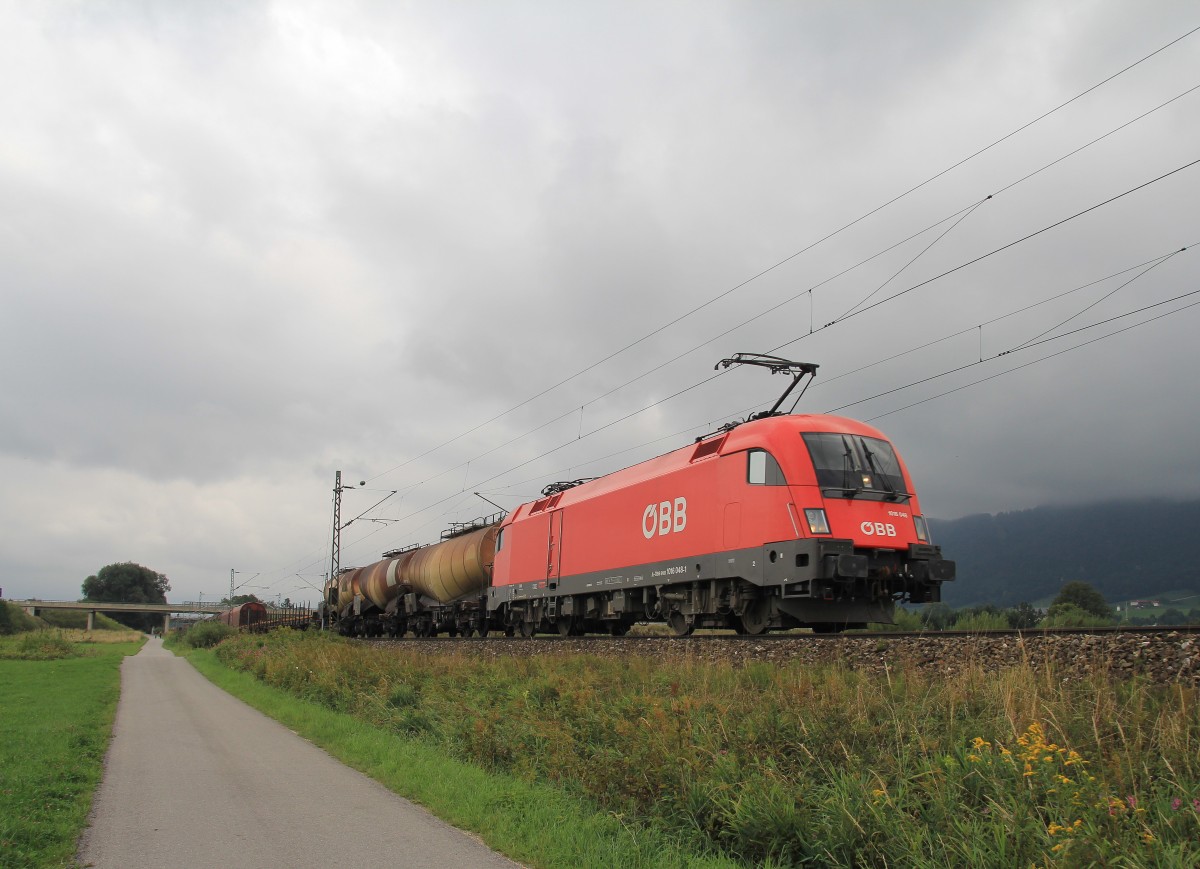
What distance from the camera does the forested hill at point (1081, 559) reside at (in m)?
98.0

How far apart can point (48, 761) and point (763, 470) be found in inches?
480

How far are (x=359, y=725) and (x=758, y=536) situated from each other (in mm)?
7872

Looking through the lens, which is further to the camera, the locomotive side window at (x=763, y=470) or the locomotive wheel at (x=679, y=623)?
the locomotive wheel at (x=679, y=623)

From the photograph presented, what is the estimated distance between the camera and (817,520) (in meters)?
Answer: 15.3

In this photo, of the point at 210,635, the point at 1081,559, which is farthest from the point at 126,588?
the point at 1081,559

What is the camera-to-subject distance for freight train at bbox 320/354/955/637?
51.0ft

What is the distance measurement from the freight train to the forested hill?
→ 54079mm

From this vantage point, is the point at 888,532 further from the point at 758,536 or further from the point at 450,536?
the point at 450,536

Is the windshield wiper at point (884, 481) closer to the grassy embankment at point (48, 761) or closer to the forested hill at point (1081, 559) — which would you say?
the grassy embankment at point (48, 761)

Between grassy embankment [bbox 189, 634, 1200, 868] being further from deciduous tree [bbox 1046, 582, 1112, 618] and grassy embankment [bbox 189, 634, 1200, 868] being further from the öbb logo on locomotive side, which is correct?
deciduous tree [bbox 1046, 582, 1112, 618]

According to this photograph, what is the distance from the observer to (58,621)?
422ft

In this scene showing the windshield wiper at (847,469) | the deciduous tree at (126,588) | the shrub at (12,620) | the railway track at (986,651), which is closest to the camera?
the railway track at (986,651)

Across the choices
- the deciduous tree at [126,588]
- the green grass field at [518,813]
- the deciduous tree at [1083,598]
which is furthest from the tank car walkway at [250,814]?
the deciduous tree at [126,588]

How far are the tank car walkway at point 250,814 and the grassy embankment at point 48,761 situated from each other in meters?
0.23
